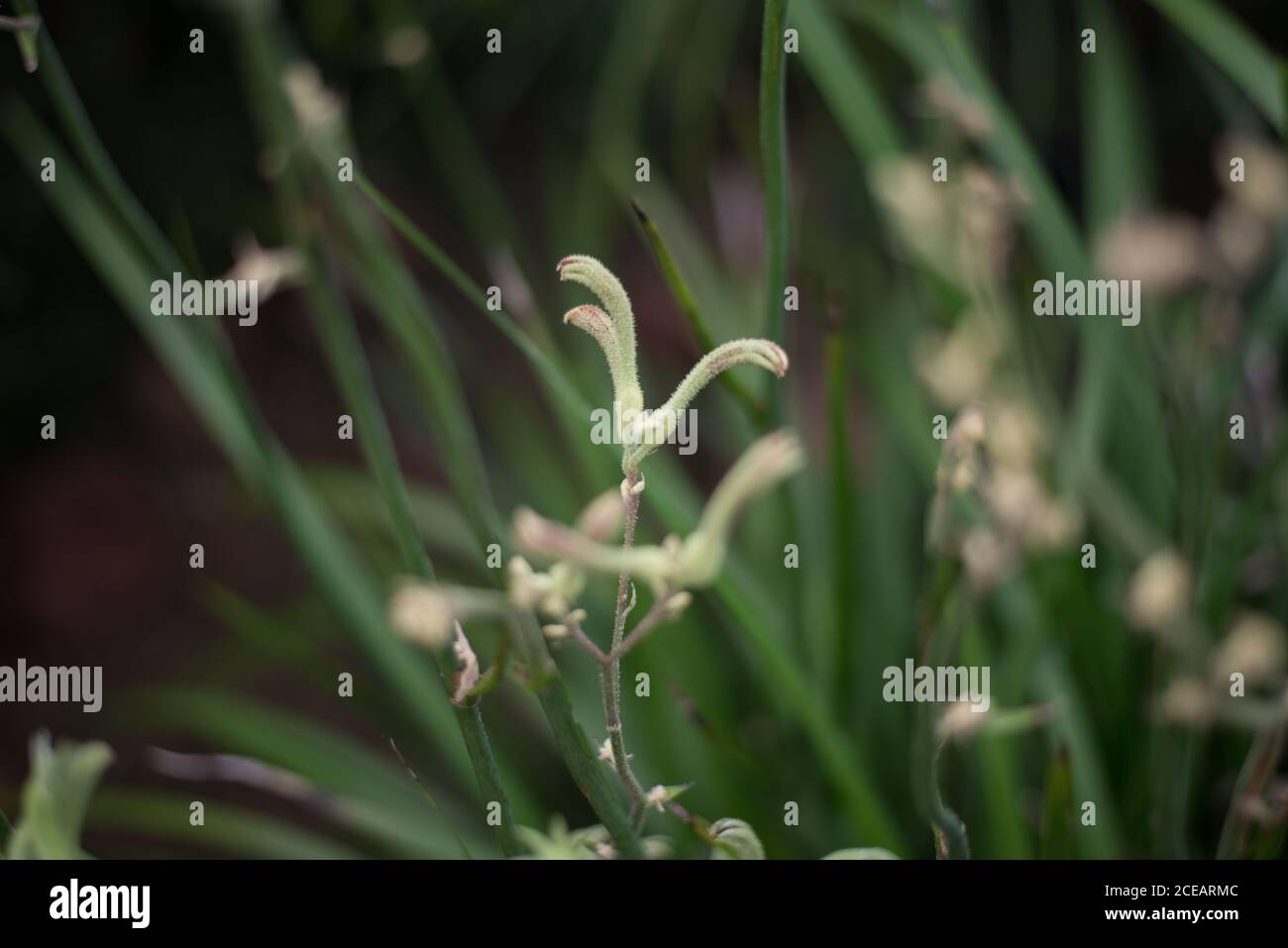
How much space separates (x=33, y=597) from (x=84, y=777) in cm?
112

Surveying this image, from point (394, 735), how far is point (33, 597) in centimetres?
64

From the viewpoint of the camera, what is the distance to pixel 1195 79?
1.37 metres

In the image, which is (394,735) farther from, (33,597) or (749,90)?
(749,90)

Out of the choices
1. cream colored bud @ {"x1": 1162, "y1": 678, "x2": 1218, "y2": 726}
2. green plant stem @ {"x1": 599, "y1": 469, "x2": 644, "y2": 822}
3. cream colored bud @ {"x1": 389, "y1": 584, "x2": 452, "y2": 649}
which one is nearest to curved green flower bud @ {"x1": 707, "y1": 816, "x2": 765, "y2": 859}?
green plant stem @ {"x1": 599, "y1": 469, "x2": 644, "y2": 822}

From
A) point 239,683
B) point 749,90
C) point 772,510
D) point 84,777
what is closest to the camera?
point 84,777

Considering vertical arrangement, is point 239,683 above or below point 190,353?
below

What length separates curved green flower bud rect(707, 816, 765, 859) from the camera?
1.14 feet

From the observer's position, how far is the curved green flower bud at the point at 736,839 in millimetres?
346

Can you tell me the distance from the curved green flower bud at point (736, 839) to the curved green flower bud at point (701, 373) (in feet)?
0.41

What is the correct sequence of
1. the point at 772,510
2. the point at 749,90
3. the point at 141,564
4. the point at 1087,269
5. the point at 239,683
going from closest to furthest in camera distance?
the point at 1087,269
the point at 772,510
the point at 239,683
the point at 141,564
the point at 749,90

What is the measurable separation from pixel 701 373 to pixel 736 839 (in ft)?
0.50

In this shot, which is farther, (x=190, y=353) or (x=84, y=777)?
(x=190, y=353)
